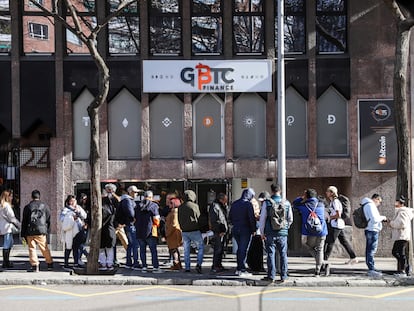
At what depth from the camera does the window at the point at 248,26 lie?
1792 centimetres

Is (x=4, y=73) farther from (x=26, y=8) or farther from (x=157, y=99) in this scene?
(x=157, y=99)

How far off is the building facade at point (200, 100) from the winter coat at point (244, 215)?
3945 millimetres

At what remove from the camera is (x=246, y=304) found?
10.7m

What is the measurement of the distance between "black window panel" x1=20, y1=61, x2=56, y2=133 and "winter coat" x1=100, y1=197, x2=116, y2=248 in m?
4.11

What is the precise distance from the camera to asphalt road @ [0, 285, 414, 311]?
410 inches

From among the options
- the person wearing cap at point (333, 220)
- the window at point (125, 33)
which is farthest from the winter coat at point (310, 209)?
the window at point (125, 33)

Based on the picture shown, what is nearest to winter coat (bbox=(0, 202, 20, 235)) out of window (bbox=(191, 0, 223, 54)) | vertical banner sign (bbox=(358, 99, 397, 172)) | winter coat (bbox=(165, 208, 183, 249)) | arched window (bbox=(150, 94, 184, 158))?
winter coat (bbox=(165, 208, 183, 249))

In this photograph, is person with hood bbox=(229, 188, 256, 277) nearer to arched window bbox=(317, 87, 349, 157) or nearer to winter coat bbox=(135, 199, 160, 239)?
winter coat bbox=(135, 199, 160, 239)

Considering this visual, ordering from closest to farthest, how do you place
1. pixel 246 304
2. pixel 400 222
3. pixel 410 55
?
pixel 246 304 → pixel 400 222 → pixel 410 55

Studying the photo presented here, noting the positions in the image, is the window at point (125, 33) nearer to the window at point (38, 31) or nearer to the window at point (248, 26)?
the window at point (38, 31)

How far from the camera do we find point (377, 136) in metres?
17.4

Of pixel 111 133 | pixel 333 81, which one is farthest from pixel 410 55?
pixel 111 133

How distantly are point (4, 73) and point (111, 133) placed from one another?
3.20m

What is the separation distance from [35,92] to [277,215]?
801cm
